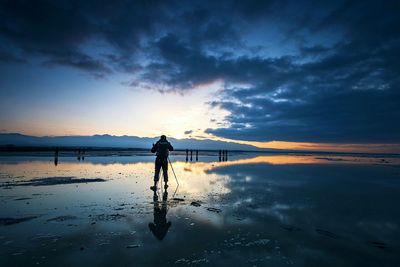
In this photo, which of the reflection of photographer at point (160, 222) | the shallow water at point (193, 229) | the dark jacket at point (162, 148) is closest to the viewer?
the shallow water at point (193, 229)

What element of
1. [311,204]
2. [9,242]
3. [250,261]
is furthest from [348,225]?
[9,242]

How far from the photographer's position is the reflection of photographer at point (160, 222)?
6.77 metres

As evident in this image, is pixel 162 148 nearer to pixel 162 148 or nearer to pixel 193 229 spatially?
pixel 162 148

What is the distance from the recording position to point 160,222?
775cm

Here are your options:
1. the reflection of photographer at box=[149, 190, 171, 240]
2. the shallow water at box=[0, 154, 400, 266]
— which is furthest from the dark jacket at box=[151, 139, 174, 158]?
the reflection of photographer at box=[149, 190, 171, 240]

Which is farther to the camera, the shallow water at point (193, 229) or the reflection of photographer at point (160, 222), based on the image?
the reflection of photographer at point (160, 222)

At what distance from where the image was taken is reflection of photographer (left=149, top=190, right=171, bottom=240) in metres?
6.77

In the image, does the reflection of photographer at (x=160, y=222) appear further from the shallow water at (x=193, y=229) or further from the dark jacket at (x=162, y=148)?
the dark jacket at (x=162, y=148)

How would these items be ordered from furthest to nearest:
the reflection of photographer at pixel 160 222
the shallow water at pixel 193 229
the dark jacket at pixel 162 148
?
the dark jacket at pixel 162 148, the reflection of photographer at pixel 160 222, the shallow water at pixel 193 229

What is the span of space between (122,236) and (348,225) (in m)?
6.60

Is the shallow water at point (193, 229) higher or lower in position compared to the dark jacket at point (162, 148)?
lower

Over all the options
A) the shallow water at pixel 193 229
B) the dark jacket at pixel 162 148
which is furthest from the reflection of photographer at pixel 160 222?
the dark jacket at pixel 162 148

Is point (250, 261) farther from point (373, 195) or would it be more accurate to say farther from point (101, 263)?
point (373, 195)

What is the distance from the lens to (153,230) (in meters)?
6.98
